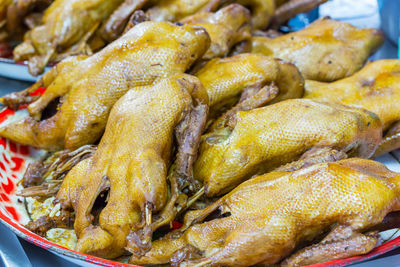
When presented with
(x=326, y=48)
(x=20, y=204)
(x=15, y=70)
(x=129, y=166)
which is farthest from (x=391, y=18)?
(x=20, y=204)

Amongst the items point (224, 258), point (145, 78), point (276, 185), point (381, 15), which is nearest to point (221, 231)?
point (224, 258)

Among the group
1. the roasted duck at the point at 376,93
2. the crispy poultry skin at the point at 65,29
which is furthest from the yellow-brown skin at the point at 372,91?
the crispy poultry skin at the point at 65,29

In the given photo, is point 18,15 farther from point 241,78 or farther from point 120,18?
point 241,78

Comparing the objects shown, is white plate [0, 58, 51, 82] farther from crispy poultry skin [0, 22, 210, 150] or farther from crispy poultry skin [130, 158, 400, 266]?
crispy poultry skin [130, 158, 400, 266]

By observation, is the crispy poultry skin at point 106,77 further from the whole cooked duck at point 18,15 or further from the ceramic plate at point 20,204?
the whole cooked duck at point 18,15

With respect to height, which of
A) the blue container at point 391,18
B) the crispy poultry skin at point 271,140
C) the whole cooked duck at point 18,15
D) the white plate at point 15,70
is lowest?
the blue container at point 391,18

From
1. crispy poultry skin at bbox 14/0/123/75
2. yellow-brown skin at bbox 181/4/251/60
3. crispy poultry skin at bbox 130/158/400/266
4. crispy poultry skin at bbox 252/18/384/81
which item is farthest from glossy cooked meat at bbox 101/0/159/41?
crispy poultry skin at bbox 130/158/400/266

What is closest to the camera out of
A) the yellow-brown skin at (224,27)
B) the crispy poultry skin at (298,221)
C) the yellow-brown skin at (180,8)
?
the crispy poultry skin at (298,221)
